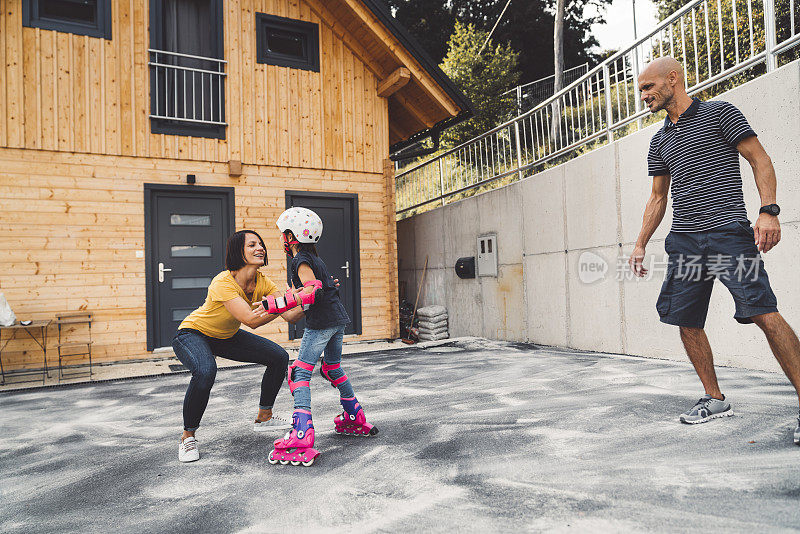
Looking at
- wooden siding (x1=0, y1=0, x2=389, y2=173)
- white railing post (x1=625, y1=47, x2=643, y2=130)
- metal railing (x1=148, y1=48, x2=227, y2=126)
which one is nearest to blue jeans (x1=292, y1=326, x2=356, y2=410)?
white railing post (x1=625, y1=47, x2=643, y2=130)

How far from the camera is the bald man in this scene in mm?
2936

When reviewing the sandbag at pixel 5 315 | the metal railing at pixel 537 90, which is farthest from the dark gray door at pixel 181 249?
the metal railing at pixel 537 90

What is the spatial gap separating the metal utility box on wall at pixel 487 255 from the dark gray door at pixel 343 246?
2415 mm

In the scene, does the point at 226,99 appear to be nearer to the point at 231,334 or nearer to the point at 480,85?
the point at 231,334

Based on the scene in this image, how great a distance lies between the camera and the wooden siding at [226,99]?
796 centimetres

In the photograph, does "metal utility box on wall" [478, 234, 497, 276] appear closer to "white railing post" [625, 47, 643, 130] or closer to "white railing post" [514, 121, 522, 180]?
"white railing post" [514, 121, 522, 180]

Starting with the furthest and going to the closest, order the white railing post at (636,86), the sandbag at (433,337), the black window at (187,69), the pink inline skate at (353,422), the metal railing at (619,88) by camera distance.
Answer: the sandbag at (433,337) → the black window at (187,69) → the white railing post at (636,86) → the metal railing at (619,88) → the pink inline skate at (353,422)

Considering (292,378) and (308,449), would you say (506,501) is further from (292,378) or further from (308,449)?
(292,378)

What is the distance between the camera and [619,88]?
22.9ft

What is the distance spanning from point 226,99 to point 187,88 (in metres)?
0.70

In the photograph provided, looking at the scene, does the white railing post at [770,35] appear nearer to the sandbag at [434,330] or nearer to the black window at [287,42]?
the sandbag at [434,330]

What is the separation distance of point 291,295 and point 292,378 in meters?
0.59

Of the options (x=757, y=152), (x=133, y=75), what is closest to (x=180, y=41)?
(x=133, y=75)

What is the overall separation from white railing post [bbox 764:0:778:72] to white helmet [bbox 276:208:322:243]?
4.62 meters
